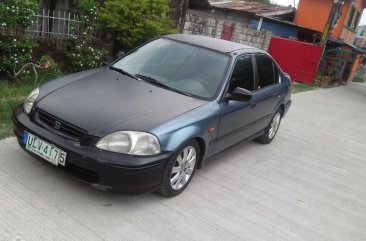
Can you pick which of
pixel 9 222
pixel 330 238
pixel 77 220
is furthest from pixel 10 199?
pixel 330 238

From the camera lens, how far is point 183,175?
3949mm

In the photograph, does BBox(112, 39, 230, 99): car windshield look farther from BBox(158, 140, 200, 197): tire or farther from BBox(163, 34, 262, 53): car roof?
BBox(158, 140, 200, 197): tire

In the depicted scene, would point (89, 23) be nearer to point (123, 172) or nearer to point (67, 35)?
point (67, 35)

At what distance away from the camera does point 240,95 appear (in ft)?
14.1

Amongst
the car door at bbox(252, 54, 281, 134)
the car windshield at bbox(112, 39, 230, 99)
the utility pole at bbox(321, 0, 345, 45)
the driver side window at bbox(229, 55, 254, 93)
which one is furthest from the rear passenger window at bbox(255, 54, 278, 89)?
the utility pole at bbox(321, 0, 345, 45)

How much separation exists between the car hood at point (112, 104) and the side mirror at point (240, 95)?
419 millimetres

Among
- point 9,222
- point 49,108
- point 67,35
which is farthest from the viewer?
point 67,35

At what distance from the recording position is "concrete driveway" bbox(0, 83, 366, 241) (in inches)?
127

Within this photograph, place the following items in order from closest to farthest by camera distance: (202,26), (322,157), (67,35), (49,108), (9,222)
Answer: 1. (9,222)
2. (49,108)
3. (322,157)
4. (67,35)
5. (202,26)

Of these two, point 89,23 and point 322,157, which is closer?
point 322,157

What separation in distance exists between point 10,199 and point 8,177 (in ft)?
1.30

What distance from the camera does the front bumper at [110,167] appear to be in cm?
323

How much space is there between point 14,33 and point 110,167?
399 centimetres

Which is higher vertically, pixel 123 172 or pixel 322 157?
pixel 123 172
